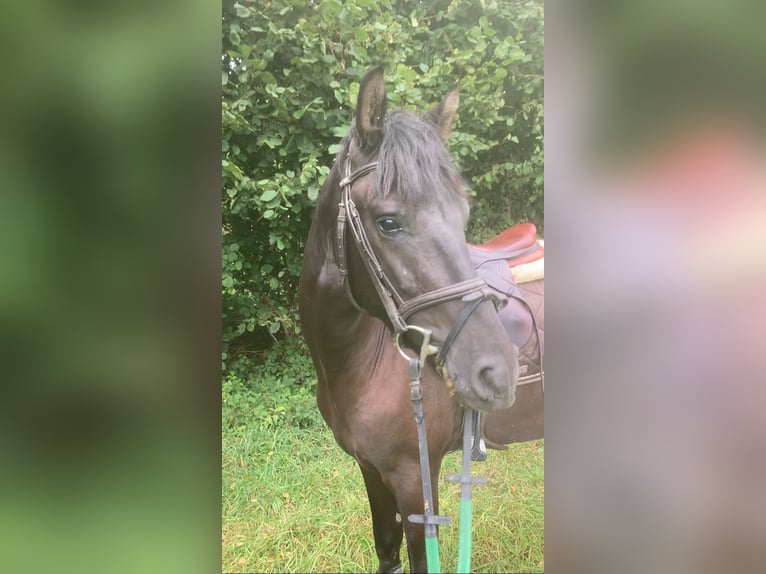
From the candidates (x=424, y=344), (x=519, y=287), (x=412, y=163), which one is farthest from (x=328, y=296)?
(x=519, y=287)

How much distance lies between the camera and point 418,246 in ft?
3.82

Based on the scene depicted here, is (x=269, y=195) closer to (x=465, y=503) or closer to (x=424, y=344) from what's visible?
(x=424, y=344)

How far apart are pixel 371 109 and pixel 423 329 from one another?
615 millimetres

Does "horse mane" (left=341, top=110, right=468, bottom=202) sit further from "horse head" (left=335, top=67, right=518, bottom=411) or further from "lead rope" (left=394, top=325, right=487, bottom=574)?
"lead rope" (left=394, top=325, right=487, bottom=574)

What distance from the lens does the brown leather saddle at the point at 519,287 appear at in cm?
130

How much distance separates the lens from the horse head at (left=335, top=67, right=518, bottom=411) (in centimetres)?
114

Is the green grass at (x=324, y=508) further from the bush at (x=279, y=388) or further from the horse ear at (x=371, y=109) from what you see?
the horse ear at (x=371, y=109)

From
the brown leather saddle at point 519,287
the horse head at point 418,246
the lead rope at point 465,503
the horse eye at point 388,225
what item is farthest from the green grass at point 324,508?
the horse eye at point 388,225

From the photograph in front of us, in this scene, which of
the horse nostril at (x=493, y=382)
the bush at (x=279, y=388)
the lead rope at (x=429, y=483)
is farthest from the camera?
the bush at (x=279, y=388)

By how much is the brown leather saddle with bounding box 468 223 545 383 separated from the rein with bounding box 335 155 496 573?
2.9 inches

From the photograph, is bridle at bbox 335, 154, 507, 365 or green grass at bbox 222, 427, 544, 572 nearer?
bridle at bbox 335, 154, 507, 365

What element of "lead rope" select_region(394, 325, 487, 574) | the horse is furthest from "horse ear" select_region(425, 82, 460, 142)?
"lead rope" select_region(394, 325, 487, 574)
